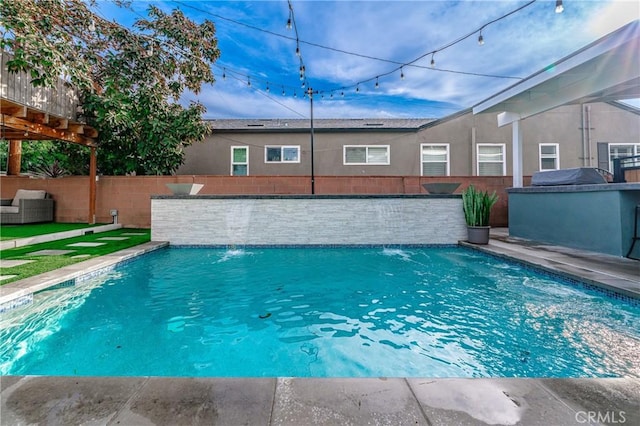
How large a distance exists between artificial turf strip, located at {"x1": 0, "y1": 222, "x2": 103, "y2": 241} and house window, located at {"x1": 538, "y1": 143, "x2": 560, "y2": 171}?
17.7 m

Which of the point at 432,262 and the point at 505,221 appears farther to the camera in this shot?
the point at 505,221

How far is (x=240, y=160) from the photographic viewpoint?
12094 millimetres

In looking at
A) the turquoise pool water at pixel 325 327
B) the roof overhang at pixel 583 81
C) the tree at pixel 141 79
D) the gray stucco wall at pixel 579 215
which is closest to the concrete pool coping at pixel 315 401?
the turquoise pool water at pixel 325 327

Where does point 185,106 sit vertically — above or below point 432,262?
above

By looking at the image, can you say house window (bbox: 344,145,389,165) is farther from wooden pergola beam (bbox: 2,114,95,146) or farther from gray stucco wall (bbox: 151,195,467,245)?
wooden pergola beam (bbox: 2,114,95,146)

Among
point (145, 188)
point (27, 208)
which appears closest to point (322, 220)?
point (145, 188)

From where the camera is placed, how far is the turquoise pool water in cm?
232

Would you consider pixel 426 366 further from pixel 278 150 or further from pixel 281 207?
pixel 278 150

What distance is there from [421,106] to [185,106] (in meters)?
10.6

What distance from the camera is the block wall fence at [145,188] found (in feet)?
32.3

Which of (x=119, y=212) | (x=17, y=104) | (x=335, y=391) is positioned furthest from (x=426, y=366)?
(x=119, y=212)

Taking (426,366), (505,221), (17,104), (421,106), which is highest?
(421,106)

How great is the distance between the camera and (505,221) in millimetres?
9844

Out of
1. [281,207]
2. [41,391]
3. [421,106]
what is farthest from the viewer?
[421,106]
